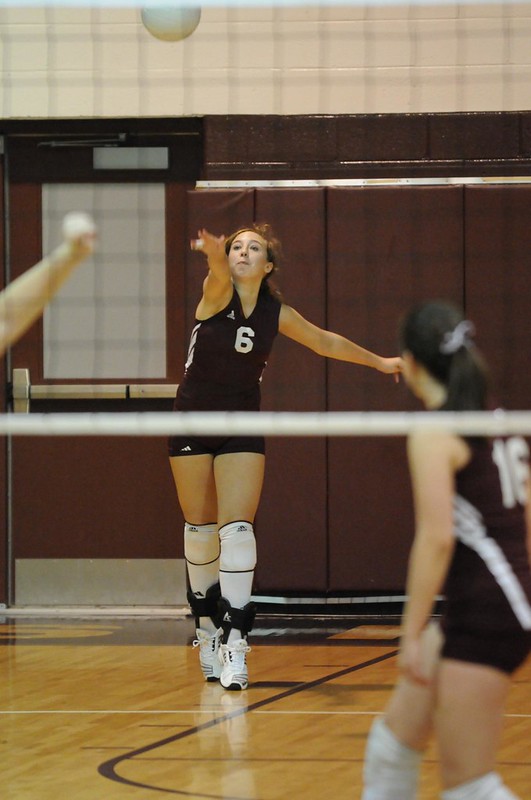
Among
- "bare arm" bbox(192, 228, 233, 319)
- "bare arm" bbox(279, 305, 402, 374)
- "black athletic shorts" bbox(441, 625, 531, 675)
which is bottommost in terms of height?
Result: "black athletic shorts" bbox(441, 625, 531, 675)

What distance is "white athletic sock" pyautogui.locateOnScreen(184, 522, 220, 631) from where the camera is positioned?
6031mm

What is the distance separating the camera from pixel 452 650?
2826 mm

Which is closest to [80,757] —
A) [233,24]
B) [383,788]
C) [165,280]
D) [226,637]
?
[226,637]

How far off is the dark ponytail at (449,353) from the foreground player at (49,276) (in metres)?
0.76

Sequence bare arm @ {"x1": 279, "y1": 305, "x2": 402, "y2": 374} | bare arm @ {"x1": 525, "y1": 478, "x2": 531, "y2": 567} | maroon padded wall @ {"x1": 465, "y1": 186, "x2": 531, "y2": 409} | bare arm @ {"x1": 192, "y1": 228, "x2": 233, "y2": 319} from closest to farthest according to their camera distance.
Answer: bare arm @ {"x1": 525, "y1": 478, "x2": 531, "y2": 567}
bare arm @ {"x1": 192, "y1": 228, "x2": 233, "y2": 319}
bare arm @ {"x1": 279, "y1": 305, "x2": 402, "y2": 374}
maroon padded wall @ {"x1": 465, "y1": 186, "x2": 531, "y2": 409}

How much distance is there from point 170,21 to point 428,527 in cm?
510

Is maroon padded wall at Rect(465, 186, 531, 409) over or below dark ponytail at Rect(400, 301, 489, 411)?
over

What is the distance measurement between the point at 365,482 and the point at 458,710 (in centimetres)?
503

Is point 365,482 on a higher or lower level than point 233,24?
lower

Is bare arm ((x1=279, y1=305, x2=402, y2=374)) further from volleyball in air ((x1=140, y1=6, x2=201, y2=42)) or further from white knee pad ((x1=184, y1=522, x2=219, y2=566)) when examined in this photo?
volleyball in air ((x1=140, y1=6, x2=201, y2=42))

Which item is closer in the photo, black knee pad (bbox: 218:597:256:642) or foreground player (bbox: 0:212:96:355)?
foreground player (bbox: 0:212:96:355)

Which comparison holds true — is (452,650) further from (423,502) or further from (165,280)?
(165,280)

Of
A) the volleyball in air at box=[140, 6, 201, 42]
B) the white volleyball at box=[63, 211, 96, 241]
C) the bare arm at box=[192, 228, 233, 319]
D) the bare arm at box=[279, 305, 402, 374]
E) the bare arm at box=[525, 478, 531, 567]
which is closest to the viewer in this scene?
the white volleyball at box=[63, 211, 96, 241]

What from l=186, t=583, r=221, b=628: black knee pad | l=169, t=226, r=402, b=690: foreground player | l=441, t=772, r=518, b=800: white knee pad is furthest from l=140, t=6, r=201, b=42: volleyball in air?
l=441, t=772, r=518, b=800: white knee pad
